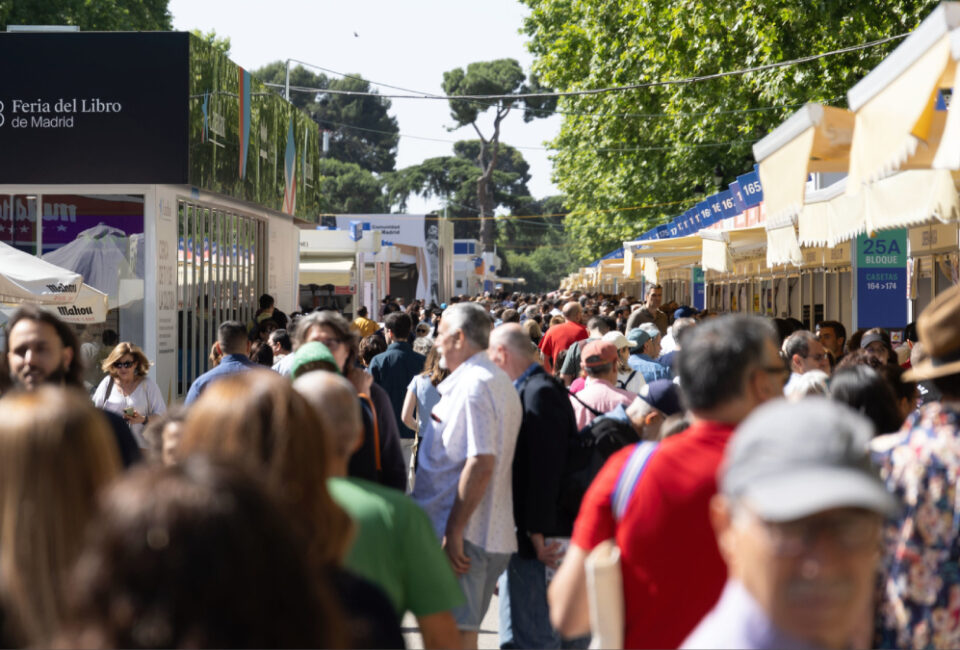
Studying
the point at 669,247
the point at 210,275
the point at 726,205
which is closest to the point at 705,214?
the point at 726,205

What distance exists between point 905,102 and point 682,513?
2455mm

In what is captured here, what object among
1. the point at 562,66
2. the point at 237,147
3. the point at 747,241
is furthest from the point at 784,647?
the point at 562,66

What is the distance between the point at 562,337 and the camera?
43.7ft

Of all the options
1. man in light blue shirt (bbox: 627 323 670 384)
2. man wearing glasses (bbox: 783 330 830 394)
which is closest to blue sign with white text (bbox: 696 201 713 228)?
man in light blue shirt (bbox: 627 323 670 384)

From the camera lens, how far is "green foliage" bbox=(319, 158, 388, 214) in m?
94.9

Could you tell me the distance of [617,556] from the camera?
3.10 m

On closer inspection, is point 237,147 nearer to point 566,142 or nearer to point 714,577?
point 714,577

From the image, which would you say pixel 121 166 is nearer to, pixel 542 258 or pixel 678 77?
pixel 678 77

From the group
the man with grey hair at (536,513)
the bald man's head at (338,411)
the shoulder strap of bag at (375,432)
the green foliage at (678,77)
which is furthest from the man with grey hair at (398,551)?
the green foliage at (678,77)

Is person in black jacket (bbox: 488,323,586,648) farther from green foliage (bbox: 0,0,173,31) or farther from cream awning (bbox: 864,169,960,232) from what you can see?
green foliage (bbox: 0,0,173,31)

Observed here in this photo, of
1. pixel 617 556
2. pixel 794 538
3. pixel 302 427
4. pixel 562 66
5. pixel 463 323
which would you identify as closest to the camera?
pixel 794 538

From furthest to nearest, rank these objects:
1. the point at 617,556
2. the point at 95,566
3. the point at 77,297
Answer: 1. the point at 77,297
2. the point at 617,556
3. the point at 95,566

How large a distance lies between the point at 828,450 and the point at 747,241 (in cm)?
1348

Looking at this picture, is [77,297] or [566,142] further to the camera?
[566,142]
